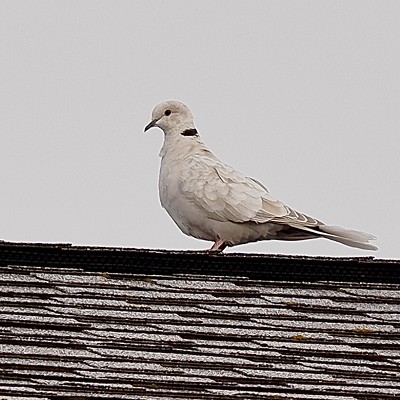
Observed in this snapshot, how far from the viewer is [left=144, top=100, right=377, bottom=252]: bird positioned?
8758 millimetres

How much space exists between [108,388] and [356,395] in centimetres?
79

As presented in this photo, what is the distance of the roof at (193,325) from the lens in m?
4.99

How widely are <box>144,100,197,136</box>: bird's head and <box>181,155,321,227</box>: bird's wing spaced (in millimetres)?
576

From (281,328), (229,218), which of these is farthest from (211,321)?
(229,218)

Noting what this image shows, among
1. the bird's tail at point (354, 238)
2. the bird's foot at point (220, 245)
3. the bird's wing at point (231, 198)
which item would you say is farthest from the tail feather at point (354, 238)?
the bird's foot at point (220, 245)

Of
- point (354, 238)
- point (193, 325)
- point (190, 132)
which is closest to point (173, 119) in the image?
point (190, 132)

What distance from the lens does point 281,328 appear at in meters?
5.61

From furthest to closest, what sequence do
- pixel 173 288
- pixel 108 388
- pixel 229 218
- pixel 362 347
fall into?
pixel 229 218
pixel 173 288
pixel 362 347
pixel 108 388

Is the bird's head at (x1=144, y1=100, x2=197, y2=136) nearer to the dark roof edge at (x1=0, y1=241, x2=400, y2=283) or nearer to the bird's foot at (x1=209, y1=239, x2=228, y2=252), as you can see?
the bird's foot at (x1=209, y1=239, x2=228, y2=252)

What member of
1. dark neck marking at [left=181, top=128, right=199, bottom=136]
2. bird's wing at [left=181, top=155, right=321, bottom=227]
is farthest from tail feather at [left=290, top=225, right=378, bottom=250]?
dark neck marking at [left=181, top=128, right=199, bottom=136]

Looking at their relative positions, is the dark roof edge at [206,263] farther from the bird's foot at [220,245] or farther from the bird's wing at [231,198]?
the bird's foot at [220,245]

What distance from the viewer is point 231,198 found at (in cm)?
887

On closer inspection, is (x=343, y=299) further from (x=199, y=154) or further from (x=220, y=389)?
(x=199, y=154)

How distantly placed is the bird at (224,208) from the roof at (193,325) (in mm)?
2509
